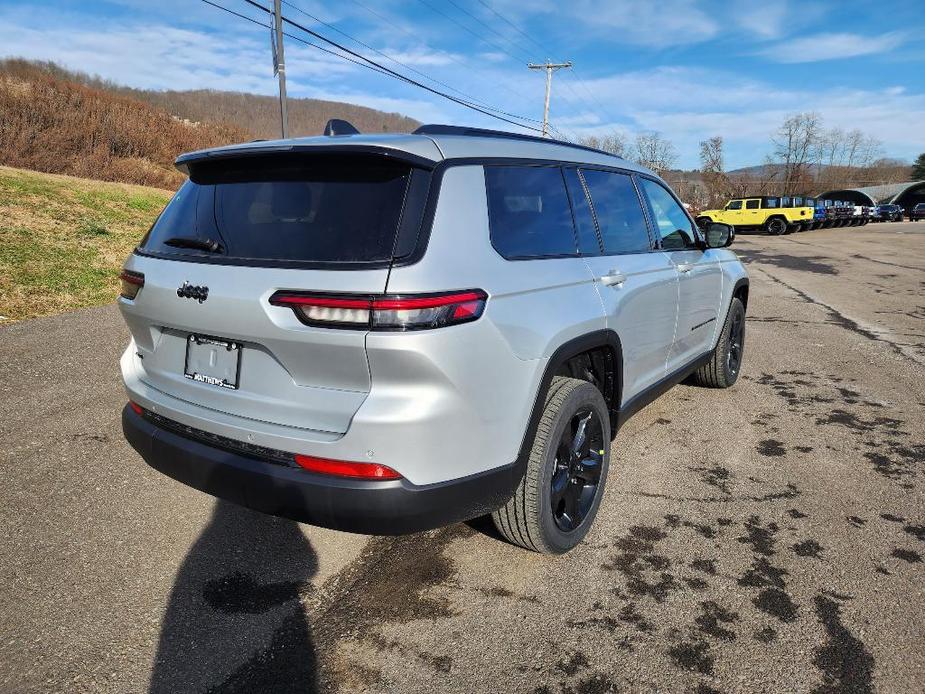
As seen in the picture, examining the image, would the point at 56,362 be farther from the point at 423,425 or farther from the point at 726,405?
the point at 726,405

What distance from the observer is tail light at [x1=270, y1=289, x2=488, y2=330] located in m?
1.94

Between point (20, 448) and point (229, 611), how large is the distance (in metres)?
2.24

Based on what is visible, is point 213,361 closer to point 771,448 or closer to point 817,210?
point 771,448

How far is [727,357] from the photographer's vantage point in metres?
5.11

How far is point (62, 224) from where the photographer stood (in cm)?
1124

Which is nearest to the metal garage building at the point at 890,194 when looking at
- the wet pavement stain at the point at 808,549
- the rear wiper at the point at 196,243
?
the wet pavement stain at the point at 808,549

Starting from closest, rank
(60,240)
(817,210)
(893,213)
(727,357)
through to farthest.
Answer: (727,357), (60,240), (817,210), (893,213)

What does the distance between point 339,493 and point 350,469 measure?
85 mm

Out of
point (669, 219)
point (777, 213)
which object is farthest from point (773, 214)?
point (669, 219)

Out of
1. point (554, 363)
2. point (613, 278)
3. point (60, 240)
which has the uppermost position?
point (613, 278)

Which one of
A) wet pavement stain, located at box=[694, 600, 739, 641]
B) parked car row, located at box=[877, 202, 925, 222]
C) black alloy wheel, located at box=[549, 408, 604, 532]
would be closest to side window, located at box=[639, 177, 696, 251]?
black alloy wheel, located at box=[549, 408, 604, 532]

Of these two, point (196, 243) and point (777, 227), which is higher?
point (777, 227)

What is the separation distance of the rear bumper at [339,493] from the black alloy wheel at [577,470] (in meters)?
0.45

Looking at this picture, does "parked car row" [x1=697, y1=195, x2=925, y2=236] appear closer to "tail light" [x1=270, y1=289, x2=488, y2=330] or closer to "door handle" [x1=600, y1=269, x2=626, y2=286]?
"door handle" [x1=600, y1=269, x2=626, y2=286]
